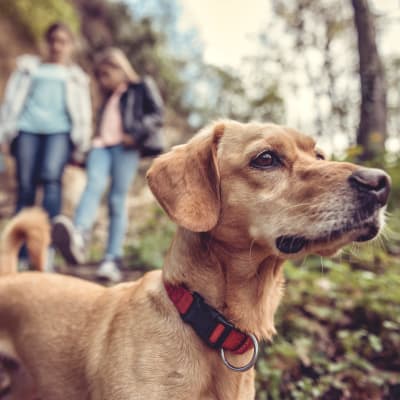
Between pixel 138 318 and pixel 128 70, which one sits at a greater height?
pixel 128 70

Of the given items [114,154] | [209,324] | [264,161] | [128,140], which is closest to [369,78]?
[128,140]

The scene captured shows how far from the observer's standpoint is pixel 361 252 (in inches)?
169

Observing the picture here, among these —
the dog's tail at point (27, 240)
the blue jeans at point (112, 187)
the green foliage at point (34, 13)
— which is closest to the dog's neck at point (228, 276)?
the dog's tail at point (27, 240)

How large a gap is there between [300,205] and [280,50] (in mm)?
15352

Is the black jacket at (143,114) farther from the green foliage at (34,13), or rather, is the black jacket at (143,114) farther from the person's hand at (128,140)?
the green foliage at (34,13)

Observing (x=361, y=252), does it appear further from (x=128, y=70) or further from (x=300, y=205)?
(x=128, y=70)

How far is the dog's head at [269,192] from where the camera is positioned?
173 cm

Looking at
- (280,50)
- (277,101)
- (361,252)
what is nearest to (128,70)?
(361,252)

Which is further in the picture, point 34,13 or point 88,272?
point 34,13

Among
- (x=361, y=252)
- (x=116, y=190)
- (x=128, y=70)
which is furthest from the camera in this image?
(x=128, y=70)

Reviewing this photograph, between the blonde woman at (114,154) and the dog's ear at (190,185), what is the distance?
2744 millimetres

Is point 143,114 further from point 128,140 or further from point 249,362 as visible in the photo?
point 249,362

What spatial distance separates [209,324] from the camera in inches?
71.4

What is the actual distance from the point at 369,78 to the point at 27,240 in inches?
240
